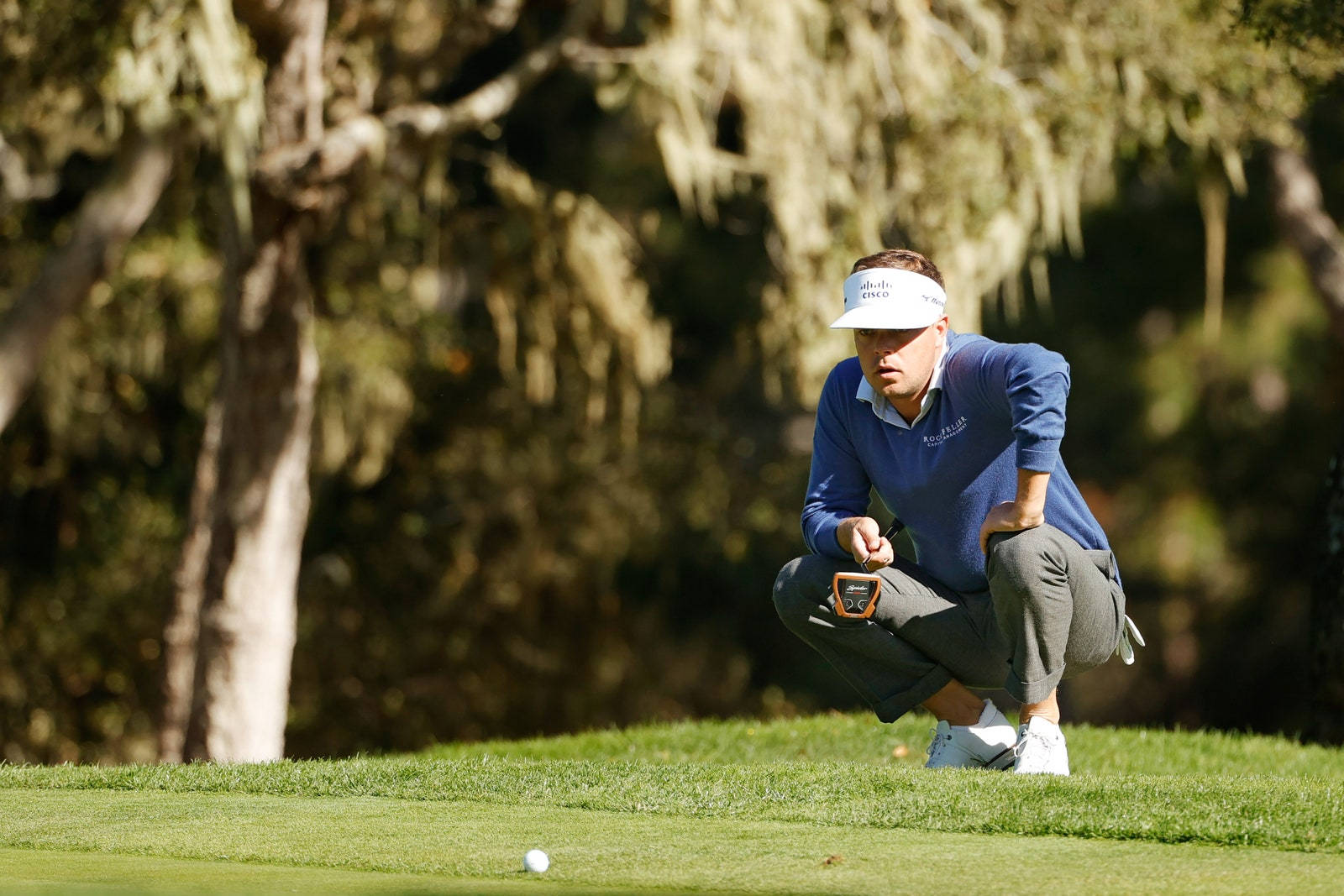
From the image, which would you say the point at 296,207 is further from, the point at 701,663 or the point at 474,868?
the point at 701,663

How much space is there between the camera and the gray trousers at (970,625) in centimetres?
437

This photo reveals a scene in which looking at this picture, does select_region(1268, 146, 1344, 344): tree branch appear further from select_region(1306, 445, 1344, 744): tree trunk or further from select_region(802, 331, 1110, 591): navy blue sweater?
select_region(802, 331, 1110, 591): navy blue sweater

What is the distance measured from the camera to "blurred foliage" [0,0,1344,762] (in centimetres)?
1018

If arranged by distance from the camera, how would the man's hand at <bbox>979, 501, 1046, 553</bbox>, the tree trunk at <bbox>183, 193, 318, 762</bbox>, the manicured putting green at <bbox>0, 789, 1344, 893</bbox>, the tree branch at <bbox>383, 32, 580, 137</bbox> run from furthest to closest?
the tree trunk at <bbox>183, 193, 318, 762</bbox> < the tree branch at <bbox>383, 32, 580, 137</bbox> < the man's hand at <bbox>979, 501, 1046, 553</bbox> < the manicured putting green at <bbox>0, 789, 1344, 893</bbox>

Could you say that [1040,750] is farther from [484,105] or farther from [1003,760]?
[484,105]

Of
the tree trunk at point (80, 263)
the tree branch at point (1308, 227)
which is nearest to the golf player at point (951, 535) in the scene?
the tree trunk at point (80, 263)

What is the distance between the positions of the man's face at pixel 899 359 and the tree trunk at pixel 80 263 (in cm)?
706

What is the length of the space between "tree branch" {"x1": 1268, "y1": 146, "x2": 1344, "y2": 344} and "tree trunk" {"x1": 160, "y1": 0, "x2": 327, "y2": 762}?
7829 millimetres

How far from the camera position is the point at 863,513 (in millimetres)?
4926

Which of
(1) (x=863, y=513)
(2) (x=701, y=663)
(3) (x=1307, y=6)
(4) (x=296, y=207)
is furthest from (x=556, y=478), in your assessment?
(1) (x=863, y=513)

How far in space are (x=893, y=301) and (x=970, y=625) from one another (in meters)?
0.90

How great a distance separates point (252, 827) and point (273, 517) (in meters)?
6.48

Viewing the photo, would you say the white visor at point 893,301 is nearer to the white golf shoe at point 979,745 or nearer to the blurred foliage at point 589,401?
the white golf shoe at point 979,745

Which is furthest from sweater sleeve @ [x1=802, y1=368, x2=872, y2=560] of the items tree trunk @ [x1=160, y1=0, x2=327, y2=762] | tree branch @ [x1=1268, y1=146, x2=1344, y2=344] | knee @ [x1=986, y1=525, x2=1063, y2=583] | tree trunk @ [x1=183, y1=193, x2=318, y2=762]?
tree branch @ [x1=1268, y1=146, x2=1344, y2=344]
